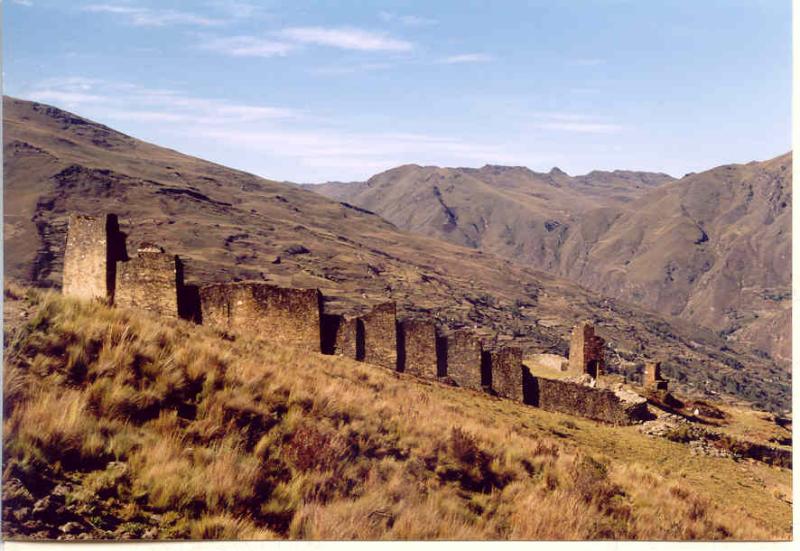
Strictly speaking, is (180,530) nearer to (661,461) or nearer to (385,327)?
(661,461)

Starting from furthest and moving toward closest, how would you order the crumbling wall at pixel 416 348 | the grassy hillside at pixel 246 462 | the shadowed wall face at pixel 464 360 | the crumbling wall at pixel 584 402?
1. the shadowed wall face at pixel 464 360
2. the crumbling wall at pixel 416 348
3. the crumbling wall at pixel 584 402
4. the grassy hillside at pixel 246 462

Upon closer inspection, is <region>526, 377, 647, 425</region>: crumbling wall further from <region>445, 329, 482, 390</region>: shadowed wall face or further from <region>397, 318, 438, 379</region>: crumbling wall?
<region>397, 318, 438, 379</region>: crumbling wall

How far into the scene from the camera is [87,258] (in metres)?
18.4

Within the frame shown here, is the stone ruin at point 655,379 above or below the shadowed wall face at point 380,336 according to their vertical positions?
below

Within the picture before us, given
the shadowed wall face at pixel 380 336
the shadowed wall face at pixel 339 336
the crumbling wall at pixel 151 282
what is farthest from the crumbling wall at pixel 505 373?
the crumbling wall at pixel 151 282

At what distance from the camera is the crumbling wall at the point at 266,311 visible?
2009 cm

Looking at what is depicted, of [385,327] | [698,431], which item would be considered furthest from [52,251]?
[698,431]

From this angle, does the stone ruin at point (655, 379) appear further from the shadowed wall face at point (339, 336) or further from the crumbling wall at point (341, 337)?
the shadowed wall face at point (339, 336)

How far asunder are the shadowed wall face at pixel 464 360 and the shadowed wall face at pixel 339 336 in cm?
463

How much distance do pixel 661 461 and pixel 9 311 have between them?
1679 cm

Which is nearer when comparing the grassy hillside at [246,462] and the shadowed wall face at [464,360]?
the grassy hillside at [246,462]

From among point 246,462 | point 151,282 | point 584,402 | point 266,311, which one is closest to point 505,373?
point 584,402

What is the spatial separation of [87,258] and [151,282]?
221 centimetres

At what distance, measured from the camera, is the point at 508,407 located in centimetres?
2170
